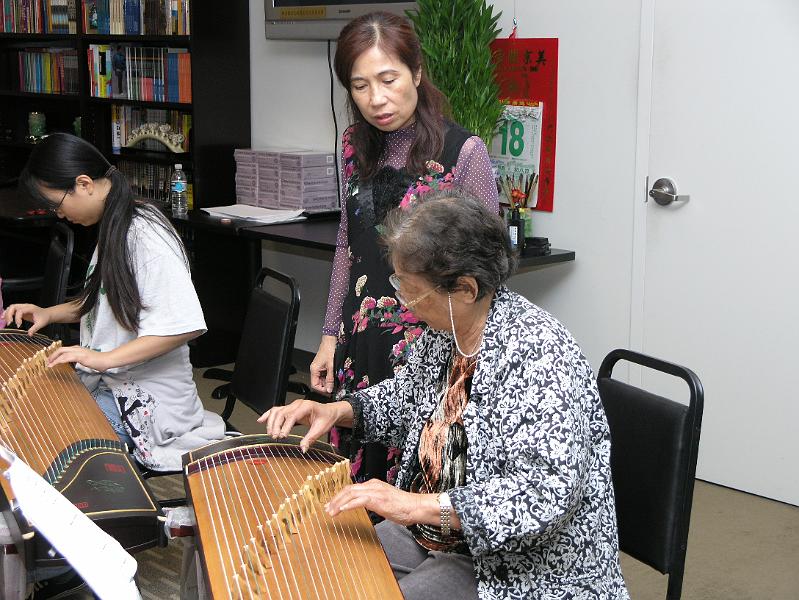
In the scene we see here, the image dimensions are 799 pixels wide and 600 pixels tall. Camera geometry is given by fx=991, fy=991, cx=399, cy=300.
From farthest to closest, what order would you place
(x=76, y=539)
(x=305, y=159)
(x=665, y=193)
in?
(x=305, y=159)
(x=665, y=193)
(x=76, y=539)

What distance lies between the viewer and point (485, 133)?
3434mm

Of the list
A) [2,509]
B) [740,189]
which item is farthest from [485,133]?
[2,509]

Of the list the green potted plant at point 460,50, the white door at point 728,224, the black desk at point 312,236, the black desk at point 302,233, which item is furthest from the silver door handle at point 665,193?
the black desk at point 302,233

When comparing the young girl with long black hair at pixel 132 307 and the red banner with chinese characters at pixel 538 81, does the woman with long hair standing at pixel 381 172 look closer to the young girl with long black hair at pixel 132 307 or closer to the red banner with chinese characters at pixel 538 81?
the young girl with long black hair at pixel 132 307

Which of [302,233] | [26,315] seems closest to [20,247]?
[302,233]

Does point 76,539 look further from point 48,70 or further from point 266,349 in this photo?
→ point 48,70

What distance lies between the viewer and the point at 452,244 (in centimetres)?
150

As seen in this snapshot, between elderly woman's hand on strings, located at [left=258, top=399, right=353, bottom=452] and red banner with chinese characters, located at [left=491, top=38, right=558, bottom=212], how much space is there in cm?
211

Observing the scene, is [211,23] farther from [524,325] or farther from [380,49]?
[524,325]

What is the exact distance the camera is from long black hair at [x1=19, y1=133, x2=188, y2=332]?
7.41ft

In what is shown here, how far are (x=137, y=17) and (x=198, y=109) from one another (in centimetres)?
60

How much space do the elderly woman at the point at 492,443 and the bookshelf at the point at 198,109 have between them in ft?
10.1

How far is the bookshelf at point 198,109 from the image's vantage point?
184 inches

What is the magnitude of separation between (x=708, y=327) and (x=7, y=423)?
7.49 ft
